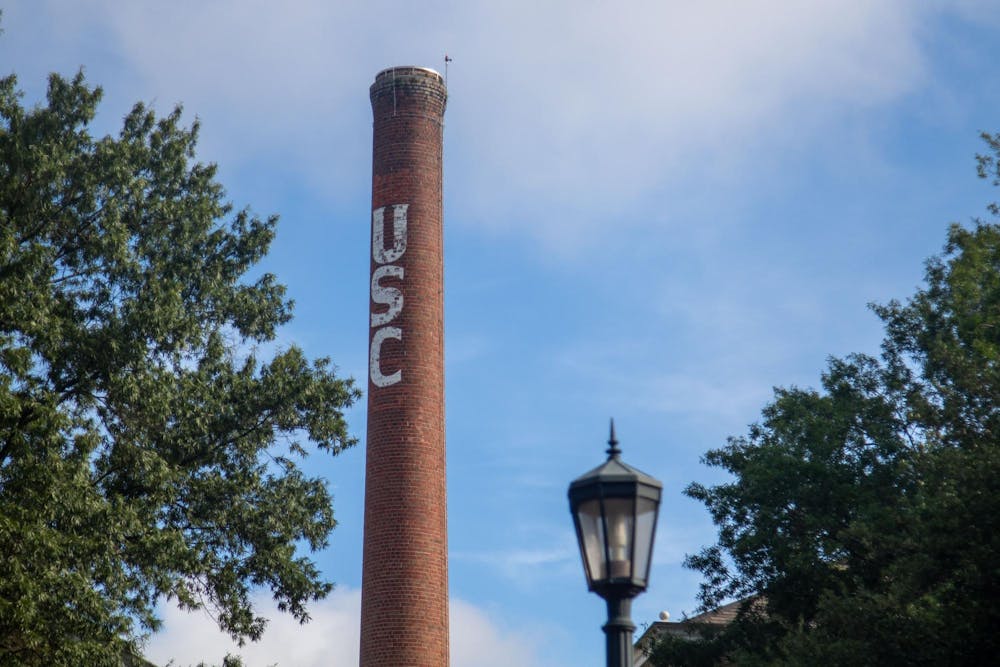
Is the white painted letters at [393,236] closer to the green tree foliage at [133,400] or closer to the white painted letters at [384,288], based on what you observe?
the white painted letters at [384,288]

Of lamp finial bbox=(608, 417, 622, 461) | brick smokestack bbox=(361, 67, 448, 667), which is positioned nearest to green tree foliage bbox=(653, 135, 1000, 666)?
brick smokestack bbox=(361, 67, 448, 667)

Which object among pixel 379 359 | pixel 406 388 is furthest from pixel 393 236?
pixel 406 388

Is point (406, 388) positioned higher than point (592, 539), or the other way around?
point (406, 388)

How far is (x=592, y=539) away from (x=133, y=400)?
672 inches

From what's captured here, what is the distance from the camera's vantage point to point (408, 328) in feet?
117

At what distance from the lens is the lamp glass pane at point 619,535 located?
8.95 metres

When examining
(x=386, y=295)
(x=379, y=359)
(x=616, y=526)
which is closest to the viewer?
(x=616, y=526)

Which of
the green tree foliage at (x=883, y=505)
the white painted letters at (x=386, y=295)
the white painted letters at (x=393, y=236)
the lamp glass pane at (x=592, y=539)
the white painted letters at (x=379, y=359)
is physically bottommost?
the lamp glass pane at (x=592, y=539)

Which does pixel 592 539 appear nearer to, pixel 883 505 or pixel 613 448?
pixel 613 448

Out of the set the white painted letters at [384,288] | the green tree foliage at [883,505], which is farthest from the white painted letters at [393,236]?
the green tree foliage at [883,505]

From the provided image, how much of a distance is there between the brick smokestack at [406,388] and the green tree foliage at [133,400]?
19.4 ft

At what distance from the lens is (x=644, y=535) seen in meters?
9.09

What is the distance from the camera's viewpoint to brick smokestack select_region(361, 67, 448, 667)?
32688mm

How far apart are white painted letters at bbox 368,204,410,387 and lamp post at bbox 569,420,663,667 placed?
2605 cm
